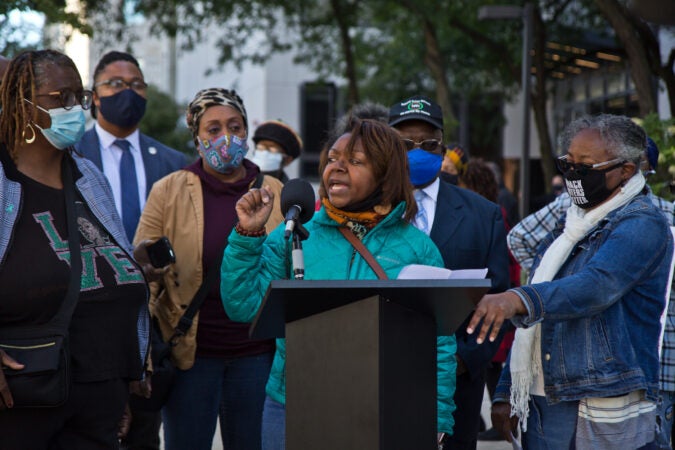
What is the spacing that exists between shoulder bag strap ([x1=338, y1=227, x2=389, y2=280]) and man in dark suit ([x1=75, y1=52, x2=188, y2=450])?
7.46ft

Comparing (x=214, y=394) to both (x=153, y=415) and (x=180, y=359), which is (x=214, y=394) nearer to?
(x=180, y=359)

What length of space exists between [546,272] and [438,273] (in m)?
1.03

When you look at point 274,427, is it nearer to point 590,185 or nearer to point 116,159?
point 590,185

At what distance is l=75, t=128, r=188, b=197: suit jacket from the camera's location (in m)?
5.89

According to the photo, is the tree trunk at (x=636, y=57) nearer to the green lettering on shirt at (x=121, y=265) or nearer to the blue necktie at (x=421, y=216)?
the blue necktie at (x=421, y=216)

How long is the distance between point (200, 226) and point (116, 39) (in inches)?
602

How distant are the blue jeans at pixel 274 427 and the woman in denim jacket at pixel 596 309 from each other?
3.27 ft

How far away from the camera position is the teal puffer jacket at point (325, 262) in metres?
3.80

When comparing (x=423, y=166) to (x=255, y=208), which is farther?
(x=423, y=166)

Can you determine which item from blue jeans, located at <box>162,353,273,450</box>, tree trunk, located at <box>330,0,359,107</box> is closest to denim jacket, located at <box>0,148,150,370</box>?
blue jeans, located at <box>162,353,273,450</box>

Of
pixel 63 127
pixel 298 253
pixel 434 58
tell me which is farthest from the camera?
pixel 434 58

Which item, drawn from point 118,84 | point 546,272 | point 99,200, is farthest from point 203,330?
point 118,84

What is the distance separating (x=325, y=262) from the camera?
3828 mm

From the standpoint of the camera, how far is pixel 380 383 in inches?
119
